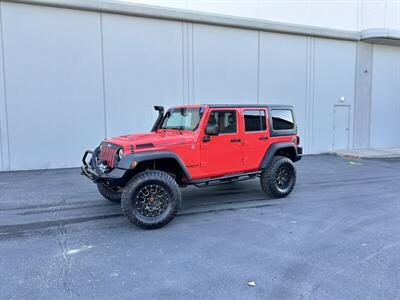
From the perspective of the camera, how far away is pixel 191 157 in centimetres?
592

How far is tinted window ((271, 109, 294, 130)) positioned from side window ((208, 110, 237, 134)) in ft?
3.86

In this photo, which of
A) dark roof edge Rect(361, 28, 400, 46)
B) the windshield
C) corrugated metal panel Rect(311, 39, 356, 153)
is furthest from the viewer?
dark roof edge Rect(361, 28, 400, 46)

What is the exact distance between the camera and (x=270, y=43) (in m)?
14.4

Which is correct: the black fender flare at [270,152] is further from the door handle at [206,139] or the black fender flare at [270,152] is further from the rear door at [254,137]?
the door handle at [206,139]

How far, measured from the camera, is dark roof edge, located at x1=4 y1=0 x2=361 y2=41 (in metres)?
11.0

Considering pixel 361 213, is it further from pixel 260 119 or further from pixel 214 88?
pixel 214 88

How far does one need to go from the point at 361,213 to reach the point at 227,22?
9.53 metres

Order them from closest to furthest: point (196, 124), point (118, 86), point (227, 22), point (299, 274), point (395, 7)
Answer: point (299, 274)
point (196, 124)
point (118, 86)
point (227, 22)
point (395, 7)

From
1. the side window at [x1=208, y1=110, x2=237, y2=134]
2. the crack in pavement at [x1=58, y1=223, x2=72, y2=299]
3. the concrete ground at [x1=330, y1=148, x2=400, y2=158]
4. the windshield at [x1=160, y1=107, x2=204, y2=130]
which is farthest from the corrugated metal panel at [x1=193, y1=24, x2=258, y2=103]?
the crack in pavement at [x1=58, y1=223, x2=72, y2=299]

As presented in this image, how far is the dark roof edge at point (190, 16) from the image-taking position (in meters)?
11.0

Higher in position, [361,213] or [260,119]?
[260,119]

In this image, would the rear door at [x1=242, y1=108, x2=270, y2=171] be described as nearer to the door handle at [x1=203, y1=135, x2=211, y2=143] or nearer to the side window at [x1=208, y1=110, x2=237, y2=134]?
the side window at [x1=208, y1=110, x2=237, y2=134]

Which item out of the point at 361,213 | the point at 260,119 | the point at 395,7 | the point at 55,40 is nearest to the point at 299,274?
the point at 361,213

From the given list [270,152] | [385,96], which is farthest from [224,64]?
[385,96]
